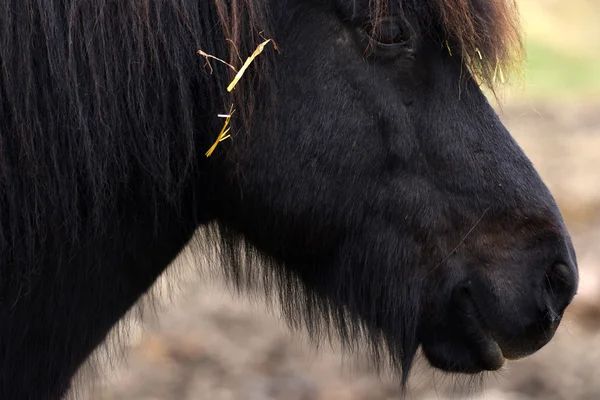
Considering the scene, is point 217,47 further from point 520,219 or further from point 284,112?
point 520,219

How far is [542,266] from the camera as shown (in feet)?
7.86

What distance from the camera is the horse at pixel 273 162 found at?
7.43ft

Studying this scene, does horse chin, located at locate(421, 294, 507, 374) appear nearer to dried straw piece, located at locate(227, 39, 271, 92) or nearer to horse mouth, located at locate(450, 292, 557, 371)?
horse mouth, located at locate(450, 292, 557, 371)

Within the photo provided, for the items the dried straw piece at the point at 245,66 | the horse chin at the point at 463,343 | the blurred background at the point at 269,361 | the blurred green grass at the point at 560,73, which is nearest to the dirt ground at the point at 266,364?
the blurred background at the point at 269,361

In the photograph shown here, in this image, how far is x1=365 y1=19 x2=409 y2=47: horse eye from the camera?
239cm

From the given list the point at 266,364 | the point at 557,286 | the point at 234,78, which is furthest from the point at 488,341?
the point at 266,364

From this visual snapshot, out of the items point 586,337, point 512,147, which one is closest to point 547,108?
point 586,337

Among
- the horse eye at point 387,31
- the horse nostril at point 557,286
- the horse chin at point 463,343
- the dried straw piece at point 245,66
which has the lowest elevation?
the horse chin at point 463,343

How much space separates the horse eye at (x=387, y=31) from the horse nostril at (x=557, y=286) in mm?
755

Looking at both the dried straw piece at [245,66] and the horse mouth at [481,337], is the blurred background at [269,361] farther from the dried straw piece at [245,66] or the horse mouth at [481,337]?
the dried straw piece at [245,66]

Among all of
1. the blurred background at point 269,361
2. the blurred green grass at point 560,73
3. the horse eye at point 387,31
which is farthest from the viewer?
the blurred green grass at point 560,73

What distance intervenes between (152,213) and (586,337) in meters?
4.32

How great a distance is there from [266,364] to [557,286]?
135 inches

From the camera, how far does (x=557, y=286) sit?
242 cm
